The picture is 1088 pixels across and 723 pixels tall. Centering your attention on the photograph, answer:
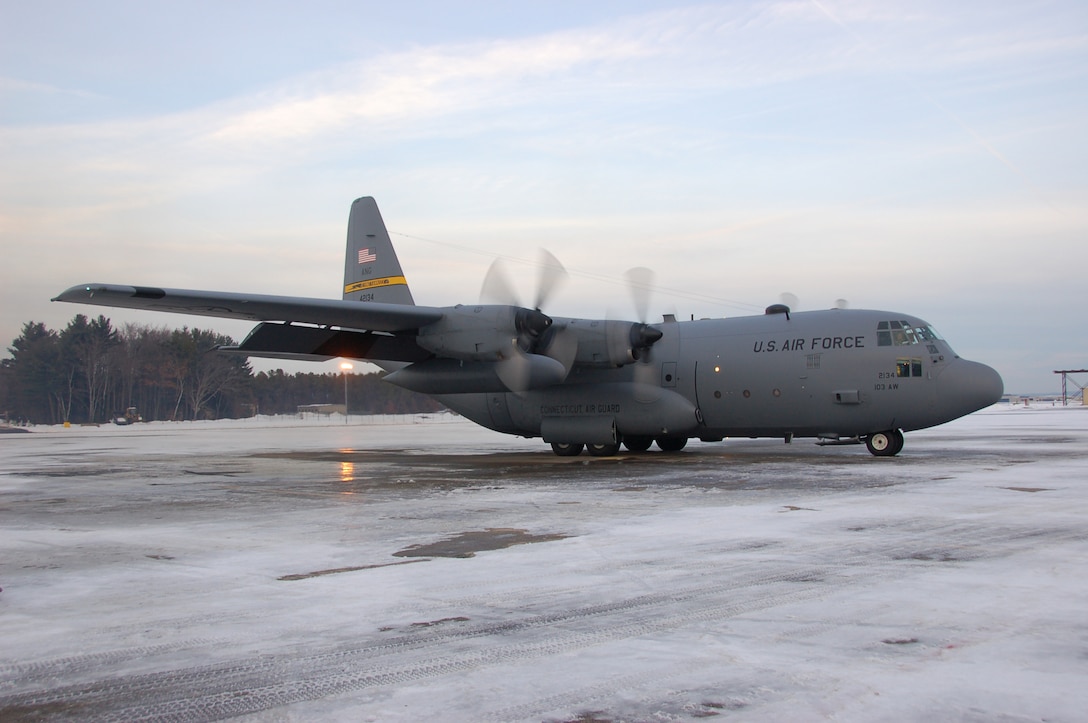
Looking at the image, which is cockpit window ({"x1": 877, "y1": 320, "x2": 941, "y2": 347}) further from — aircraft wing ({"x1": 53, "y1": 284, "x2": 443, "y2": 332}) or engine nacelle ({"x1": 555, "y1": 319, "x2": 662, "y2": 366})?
aircraft wing ({"x1": 53, "y1": 284, "x2": 443, "y2": 332})

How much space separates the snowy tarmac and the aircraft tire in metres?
9.73

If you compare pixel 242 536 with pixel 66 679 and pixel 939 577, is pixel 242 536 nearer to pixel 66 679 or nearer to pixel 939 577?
pixel 66 679

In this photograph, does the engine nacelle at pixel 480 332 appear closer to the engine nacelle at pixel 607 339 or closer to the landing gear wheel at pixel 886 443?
the engine nacelle at pixel 607 339

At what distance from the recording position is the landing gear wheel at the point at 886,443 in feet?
62.2

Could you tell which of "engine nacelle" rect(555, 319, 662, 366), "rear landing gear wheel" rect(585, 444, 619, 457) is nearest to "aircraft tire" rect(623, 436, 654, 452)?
"rear landing gear wheel" rect(585, 444, 619, 457)

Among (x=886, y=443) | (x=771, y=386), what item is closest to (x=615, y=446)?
(x=771, y=386)

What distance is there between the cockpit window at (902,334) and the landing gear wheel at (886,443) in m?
1.99

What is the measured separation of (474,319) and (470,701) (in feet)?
50.0

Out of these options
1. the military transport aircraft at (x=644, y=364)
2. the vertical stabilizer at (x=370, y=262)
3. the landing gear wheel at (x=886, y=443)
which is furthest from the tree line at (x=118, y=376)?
the landing gear wheel at (x=886, y=443)

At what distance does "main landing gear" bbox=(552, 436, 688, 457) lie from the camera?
2198 cm

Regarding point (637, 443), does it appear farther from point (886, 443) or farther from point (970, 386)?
point (970, 386)

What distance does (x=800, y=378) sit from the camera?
1936cm

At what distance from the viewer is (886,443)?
749 inches

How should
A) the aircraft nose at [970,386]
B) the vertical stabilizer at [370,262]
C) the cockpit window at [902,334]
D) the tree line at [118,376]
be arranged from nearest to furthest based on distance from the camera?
1. the aircraft nose at [970,386]
2. the cockpit window at [902,334]
3. the vertical stabilizer at [370,262]
4. the tree line at [118,376]
